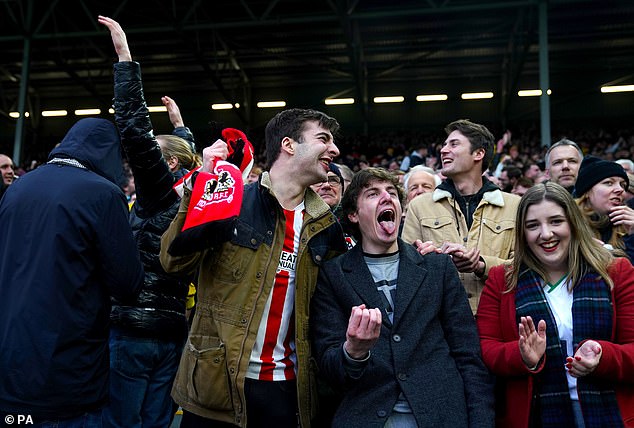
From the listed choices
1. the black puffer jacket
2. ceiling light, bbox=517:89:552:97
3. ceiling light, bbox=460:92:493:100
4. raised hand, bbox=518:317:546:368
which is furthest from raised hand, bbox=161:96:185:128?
ceiling light, bbox=517:89:552:97

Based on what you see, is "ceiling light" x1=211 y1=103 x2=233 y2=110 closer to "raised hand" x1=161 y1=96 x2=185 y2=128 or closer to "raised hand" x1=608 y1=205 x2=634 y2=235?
"raised hand" x1=161 y1=96 x2=185 y2=128

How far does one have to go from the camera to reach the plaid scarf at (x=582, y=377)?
2117 mm

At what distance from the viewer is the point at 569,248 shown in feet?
7.92

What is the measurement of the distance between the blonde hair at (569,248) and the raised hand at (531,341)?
1.12ft

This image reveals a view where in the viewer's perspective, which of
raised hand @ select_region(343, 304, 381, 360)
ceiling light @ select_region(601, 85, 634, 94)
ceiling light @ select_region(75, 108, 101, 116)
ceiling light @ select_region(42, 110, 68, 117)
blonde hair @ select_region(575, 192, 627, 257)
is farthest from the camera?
ceiling light @ select_region(42, 110, 68, 117)

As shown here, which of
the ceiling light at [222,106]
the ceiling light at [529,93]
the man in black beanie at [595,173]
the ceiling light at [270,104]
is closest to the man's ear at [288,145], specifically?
the man in black beanie at [595,173]

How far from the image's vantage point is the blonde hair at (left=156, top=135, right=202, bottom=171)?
3430 mm

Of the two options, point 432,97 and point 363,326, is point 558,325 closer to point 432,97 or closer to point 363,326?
point 363,326

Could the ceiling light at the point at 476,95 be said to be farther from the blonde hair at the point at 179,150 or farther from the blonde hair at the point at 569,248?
the blonde hair at the point at 569,248

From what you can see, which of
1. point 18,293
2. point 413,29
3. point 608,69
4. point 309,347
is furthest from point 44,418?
point 608,69

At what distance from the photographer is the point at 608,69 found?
22.7 m

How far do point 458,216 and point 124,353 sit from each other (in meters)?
2.17

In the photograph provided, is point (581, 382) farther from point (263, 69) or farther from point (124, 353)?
point (263, 69)

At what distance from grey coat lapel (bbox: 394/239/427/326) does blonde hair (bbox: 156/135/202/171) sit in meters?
1.74
